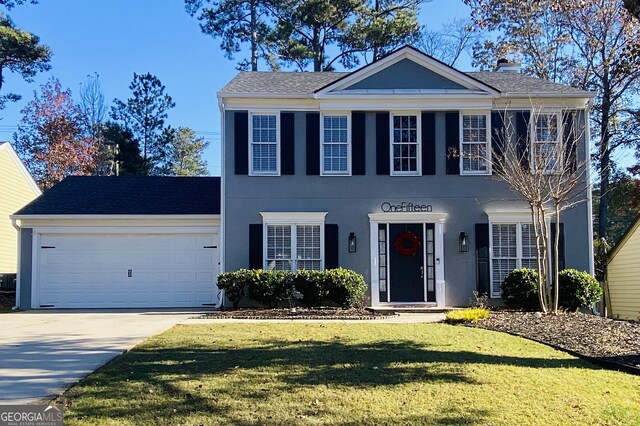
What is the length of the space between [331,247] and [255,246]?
2056 mm

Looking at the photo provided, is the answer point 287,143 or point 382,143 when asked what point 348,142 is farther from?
point 287,143

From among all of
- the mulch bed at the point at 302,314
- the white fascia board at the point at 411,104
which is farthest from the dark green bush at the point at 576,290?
the white fascia board at the point at 411,104

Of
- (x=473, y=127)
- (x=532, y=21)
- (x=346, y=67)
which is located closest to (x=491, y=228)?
(x=473, y=127)

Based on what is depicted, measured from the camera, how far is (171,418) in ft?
17.2

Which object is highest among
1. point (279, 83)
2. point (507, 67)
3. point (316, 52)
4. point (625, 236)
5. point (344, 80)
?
point (316, 52)

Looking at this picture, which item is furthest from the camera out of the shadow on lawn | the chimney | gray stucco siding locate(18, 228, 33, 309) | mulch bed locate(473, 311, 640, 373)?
the chimney

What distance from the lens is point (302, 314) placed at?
13.7m

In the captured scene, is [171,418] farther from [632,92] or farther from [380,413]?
[632,92]

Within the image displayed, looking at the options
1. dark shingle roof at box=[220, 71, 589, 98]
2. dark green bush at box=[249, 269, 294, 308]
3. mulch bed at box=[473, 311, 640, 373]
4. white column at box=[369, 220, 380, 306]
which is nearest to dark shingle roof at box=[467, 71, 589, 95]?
dark shingle roof at box=[220, 71, 589, 98]

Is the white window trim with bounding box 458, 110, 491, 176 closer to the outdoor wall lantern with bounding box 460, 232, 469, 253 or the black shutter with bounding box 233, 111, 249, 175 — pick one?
the outdoor wall lantern with bounding box 460, 232, 469, 253

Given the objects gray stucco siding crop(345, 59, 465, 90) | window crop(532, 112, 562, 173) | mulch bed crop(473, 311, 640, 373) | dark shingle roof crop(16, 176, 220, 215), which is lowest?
mulch bed crop(473, 311, 640, 373)

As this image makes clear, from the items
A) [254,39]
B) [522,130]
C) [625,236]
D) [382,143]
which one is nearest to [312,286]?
[382,143]

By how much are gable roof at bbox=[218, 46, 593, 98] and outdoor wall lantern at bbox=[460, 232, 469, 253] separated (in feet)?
13.1

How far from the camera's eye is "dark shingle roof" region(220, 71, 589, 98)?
16125 mm
